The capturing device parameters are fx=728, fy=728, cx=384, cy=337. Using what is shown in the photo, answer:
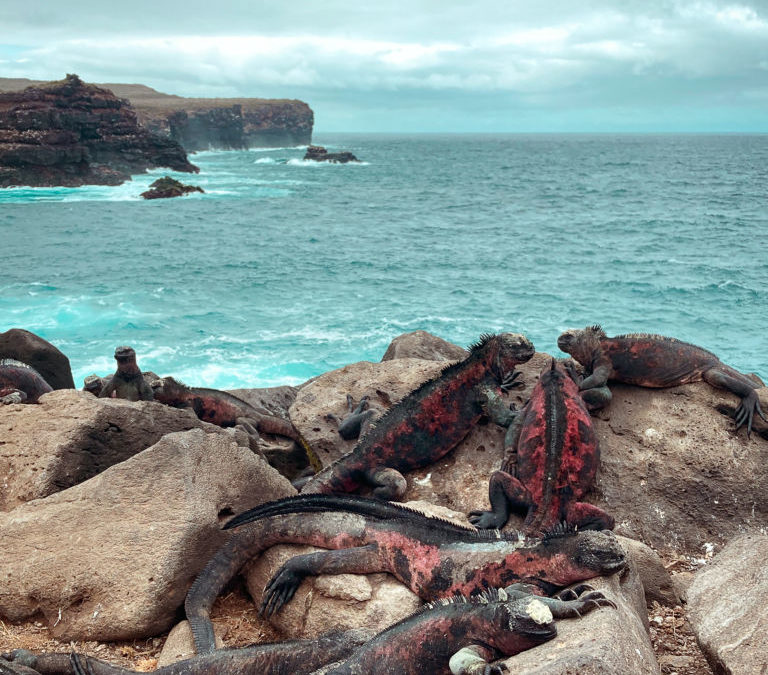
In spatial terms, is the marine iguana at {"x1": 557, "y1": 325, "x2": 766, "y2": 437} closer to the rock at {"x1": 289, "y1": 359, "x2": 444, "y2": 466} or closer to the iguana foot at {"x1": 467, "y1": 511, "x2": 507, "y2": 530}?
the rock at {"x1": 289, "y1": 359, "x2": 444, "y2": 466}

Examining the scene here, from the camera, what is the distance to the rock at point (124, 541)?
386 cm

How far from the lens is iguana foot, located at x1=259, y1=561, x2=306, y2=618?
387 centimetres

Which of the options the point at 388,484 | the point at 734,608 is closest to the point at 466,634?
the point at 734,608

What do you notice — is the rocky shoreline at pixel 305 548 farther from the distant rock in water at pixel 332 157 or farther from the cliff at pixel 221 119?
the cliff at pixel 221 119

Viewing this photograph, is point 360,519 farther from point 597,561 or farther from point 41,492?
point 41,492

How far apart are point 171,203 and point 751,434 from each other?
4056cm

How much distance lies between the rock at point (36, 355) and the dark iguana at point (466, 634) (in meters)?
6.35

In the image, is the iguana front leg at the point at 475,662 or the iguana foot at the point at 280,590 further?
the iguana foot at the point at 280,590

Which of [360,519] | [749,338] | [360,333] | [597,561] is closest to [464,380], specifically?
[360,519]

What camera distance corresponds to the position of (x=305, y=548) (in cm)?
418

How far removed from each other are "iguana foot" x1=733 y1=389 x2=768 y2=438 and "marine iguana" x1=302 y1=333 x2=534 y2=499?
1654 mm

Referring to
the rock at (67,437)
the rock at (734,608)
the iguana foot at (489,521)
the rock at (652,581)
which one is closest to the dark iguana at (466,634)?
the rock at (734,608)

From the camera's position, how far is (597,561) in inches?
127

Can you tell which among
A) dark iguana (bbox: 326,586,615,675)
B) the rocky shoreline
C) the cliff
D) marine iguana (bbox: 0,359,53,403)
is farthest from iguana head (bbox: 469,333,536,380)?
the cliff
